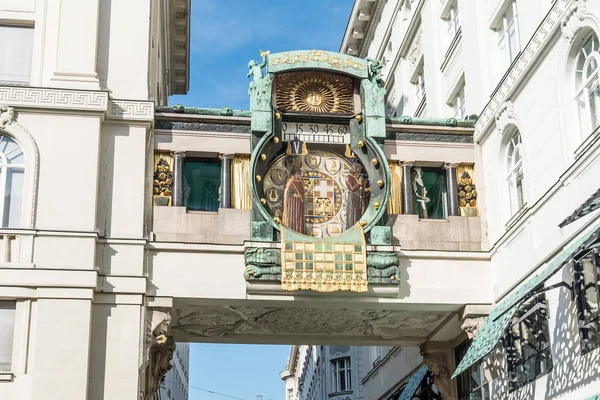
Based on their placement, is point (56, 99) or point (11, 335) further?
point (56, 99)

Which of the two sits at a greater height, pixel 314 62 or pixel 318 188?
pixel 314 62

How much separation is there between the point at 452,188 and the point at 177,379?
40.7 metres

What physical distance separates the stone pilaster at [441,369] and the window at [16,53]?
505 inches

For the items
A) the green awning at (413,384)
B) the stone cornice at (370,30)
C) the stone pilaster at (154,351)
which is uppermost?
the stone cornice at (370,30)

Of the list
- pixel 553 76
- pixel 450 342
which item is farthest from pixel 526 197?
pixel 450 342

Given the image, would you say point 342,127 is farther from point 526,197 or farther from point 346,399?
point 346,399

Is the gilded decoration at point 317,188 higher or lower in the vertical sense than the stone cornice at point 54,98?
lower

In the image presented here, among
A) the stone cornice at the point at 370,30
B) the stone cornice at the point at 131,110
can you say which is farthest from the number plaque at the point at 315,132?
the stone cornice at the point at 370,30

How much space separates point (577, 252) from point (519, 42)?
7859mm

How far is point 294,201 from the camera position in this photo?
2472cm

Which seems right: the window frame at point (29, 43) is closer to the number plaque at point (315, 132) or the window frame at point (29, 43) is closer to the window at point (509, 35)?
the number plaque at point (315, 132)

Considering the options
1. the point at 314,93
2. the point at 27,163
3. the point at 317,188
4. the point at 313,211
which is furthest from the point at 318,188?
the point at 27,163

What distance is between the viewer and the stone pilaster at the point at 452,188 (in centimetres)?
2525

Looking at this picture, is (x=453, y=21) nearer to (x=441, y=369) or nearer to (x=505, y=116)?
(x=505, y=116)
